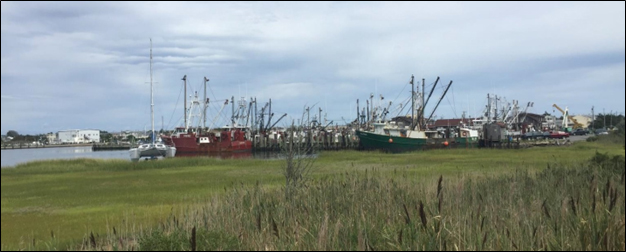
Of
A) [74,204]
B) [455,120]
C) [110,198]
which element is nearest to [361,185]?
[74,204]

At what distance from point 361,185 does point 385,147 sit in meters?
56.8

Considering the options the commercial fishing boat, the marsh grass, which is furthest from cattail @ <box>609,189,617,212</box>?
the commercial fishing boat

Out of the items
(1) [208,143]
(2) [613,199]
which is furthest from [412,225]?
(1) [208,143]

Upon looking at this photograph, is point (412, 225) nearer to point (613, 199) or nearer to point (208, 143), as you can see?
point (613, 199)

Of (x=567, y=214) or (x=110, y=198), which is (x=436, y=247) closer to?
(x=567, y=214)

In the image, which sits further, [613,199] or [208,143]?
[208,143]

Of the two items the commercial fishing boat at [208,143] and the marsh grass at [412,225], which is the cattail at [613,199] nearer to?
the marsh grass at [412,225]

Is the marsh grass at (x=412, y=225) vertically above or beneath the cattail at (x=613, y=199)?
beneath

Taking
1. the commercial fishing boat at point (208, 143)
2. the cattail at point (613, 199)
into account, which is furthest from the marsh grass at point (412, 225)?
the commercial fishing boat at point (208, 143)

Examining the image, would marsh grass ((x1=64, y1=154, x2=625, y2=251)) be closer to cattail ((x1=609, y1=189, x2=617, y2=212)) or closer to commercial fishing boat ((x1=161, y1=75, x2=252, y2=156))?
cattail ((x1=609, y1=189, x2=617, y2=212))

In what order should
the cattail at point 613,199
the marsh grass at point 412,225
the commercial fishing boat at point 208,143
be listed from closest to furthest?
the marsh grass at point 412,225 < the cattail at point 613,199 < the commercial fishing boat at point 208,143

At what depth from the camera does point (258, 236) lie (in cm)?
863

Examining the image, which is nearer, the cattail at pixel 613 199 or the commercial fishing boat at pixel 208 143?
the cattail at pixel 613 199

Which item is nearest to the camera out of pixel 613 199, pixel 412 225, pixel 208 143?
pixel 613 199
